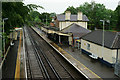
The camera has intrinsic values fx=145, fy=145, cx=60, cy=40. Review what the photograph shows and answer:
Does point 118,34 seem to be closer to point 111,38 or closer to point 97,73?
point 111,38

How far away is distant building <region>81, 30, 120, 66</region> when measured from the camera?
770 inches

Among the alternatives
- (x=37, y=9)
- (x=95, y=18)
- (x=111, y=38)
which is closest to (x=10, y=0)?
(x=37, y=9)

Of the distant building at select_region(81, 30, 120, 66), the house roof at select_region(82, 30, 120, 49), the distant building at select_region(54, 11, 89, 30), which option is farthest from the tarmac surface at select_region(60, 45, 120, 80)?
the distant building at select_region(54, 11, 89, 30)

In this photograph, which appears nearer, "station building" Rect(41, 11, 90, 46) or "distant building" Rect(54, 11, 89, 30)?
"station building" Rect(41, 11, 90, 46)

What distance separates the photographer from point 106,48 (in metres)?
20.8

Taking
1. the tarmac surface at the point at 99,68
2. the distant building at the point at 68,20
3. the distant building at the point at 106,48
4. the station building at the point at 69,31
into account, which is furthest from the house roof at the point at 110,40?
the distant building at the point at 68,20

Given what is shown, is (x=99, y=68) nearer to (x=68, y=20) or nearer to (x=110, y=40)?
(x=110, y=40)

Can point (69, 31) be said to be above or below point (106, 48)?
above

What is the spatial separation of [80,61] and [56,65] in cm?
378

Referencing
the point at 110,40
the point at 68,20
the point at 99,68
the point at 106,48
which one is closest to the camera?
the point at 99,68

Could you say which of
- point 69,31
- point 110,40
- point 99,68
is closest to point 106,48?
point 110,40

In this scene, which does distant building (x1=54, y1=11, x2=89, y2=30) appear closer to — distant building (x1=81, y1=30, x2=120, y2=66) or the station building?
the station building

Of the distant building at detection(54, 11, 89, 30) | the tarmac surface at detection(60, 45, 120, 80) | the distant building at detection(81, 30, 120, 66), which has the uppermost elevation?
the distant building at detection(54, 11, 89, 30)

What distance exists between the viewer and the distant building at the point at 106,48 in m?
19.6
